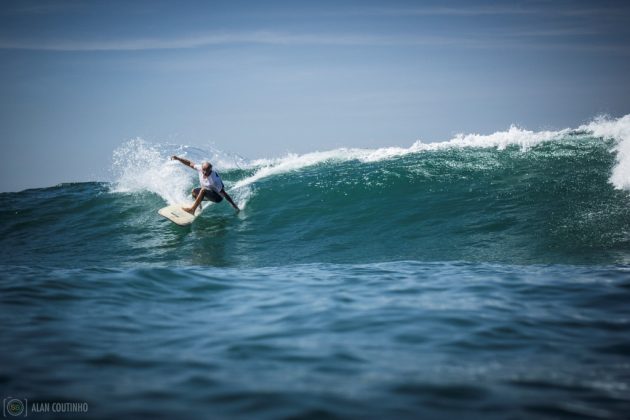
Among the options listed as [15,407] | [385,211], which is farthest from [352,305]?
[385,211]

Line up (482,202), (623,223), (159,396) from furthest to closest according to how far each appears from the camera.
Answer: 1. (482,202)
2. (623,223)
3. (159,396)

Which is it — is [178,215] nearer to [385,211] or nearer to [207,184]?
[207,184]

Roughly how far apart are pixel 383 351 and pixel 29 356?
9.44 ft

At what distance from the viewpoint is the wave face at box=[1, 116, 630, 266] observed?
9422 millimetres

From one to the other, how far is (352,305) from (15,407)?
3207mm

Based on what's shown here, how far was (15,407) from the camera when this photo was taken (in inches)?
107

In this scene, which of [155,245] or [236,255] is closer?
[236,255]

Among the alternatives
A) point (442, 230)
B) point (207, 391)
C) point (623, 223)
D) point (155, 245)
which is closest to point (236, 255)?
point (155, 245)

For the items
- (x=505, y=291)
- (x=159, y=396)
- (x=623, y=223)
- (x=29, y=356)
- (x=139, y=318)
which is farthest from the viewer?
(x=623, y=223)

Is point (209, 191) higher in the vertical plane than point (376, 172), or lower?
lower

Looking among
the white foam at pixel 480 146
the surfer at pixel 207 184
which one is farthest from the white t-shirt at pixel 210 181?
the white foam at pixel 480 146

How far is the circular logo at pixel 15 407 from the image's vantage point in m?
2.66

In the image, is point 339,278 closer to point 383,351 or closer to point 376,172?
point 383,351

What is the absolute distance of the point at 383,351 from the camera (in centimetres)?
358
